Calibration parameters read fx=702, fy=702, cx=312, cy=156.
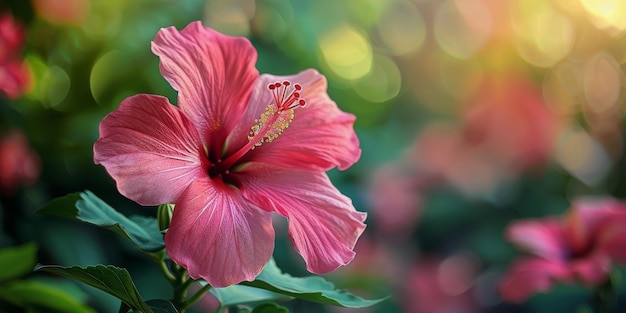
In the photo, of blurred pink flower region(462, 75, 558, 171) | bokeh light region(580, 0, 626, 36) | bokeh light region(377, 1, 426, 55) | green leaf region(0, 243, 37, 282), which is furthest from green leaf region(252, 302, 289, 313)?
bokeh light region(580, 0, 626, 36)

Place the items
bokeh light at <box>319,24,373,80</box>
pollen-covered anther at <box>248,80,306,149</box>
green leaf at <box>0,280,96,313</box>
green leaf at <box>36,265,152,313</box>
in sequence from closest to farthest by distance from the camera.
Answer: green leaf at <box>36,265,152,313</box> → pollen-covered anther at <box>248,80,306,149</box> → green leaf at <box>0,280,96,313</box> → bokeh light at <box>319,24,373,80</box>

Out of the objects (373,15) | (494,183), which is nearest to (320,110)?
(494,183)

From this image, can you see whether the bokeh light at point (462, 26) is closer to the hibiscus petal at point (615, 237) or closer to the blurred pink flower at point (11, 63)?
the hibiscus petal at point (615, 237)

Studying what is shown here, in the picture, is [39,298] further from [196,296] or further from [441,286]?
[441,286]

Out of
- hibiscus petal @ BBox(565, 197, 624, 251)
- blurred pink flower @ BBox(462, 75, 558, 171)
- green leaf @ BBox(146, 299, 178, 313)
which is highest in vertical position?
blurred pink flower @ BBox(462, 75, 558, 171)

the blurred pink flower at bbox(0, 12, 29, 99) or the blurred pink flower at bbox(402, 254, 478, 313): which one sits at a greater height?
the blurred pink flower at bbox(402, 254, 478, 313)

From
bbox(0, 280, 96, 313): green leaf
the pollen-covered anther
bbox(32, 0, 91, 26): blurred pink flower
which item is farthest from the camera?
bbox(32, 0, 91, 26): blurred pink flower

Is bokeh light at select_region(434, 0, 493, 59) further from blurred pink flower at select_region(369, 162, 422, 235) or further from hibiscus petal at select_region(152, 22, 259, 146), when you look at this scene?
hibiscus petal at select_region(152, 22, 259, 146)

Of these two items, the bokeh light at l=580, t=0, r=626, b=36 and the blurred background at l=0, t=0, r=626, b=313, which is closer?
the blurred background at l=0, t=0, r=626, b=313
